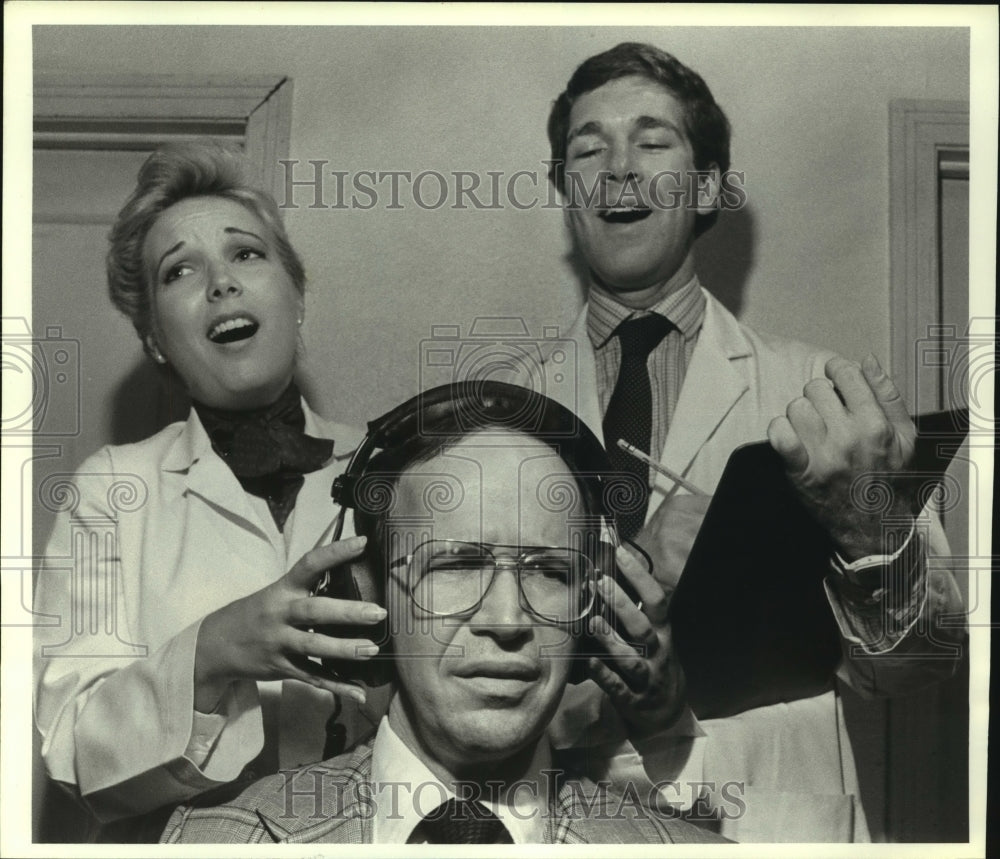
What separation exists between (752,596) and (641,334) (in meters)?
0.62

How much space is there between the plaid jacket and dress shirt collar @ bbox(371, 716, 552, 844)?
0.02 meters

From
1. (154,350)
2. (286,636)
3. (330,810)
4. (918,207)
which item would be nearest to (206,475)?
(154,350)

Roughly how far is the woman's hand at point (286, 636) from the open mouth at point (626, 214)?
0.90 meters

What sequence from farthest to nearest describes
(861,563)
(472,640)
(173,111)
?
(173,111), (861,563), (472,640)

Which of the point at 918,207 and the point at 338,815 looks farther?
the point at 918,207

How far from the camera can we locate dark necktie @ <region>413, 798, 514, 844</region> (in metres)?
2.90

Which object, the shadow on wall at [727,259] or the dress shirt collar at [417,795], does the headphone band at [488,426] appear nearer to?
the shadow on wall at [727,259]

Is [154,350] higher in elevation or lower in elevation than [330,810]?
higher

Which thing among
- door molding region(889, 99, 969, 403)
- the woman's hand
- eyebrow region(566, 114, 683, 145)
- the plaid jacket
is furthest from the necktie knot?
the plaid jacket

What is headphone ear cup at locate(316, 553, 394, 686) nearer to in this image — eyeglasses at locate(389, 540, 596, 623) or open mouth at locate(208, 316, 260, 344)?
eyeglasses at locate(389, 540, 596, 623)

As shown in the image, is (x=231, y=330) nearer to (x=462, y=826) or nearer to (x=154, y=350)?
(x=154, y=350)

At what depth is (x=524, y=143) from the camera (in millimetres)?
3078

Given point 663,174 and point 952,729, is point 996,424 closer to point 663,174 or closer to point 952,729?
point 952,729

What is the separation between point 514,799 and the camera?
2910mm
